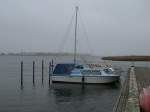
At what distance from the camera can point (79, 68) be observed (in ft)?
125

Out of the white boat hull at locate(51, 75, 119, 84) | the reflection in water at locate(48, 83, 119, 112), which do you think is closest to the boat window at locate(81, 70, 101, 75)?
the white boat hull at locate(51, 75, 119, 84)

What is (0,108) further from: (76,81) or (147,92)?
(76,81)

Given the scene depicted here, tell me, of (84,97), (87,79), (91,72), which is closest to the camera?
(84,97)

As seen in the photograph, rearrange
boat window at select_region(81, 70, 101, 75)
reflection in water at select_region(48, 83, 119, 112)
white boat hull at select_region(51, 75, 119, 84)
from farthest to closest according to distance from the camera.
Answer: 1. boat window at select_region(81, 70, 101, 75)
2. white boat hull at select_region(51, 75, 119, 84)
3. reflection in water at select_region(48, 83, 119, 112)

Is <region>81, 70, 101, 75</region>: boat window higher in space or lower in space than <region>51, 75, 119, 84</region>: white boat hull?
higher

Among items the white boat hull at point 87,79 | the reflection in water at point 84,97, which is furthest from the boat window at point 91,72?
the reflection in water at point 84,97

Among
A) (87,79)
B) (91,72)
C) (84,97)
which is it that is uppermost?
(91,72)

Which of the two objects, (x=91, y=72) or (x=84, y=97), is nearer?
(x=84, y=97)

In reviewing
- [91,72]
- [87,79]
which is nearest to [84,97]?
[87,79]

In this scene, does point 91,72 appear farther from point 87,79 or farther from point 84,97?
point 84,97

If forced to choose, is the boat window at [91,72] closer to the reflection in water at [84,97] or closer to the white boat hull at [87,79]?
the white boat hull at [87,79]

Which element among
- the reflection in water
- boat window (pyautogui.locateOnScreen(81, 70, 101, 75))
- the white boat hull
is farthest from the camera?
boat window (pyautogui.locateOnScreen(81, 70, 101, 75))

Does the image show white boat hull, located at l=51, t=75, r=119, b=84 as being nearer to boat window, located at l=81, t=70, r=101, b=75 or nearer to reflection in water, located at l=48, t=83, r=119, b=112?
boat window, located at l=81, t=70, r=101, b=75

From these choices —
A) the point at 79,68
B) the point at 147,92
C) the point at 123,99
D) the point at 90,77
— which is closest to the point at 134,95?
the point at 123,99
